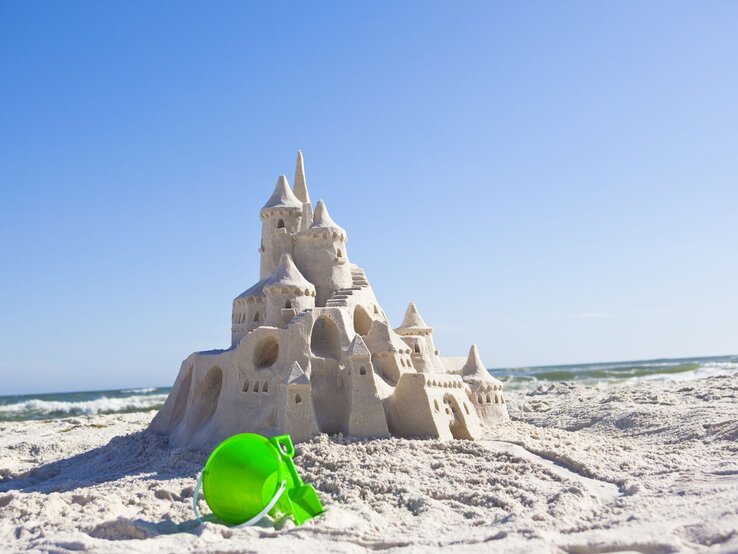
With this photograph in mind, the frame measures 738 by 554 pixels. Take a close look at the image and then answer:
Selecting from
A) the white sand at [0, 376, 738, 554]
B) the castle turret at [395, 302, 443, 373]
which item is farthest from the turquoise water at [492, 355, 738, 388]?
the white sand at [0, 376, 738, 554]

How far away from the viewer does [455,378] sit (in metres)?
13.1

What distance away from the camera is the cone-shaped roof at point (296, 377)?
11.4 metres

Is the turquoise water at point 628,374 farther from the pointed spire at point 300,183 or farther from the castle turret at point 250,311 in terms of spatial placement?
the castle turret at point 250,311

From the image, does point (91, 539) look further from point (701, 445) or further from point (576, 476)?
point (701, 445)

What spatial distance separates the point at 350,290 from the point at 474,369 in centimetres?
354

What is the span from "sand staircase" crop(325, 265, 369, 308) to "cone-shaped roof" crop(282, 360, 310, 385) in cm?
202

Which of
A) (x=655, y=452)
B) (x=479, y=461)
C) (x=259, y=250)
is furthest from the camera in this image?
(x=259, y=250)

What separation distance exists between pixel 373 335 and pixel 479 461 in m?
3.46

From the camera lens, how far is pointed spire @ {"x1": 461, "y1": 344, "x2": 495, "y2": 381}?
15.1 metres

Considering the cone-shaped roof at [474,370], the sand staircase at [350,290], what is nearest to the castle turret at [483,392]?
the cone-shaped roof at [474,370]

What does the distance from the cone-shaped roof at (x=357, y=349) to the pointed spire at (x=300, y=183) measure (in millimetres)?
5301

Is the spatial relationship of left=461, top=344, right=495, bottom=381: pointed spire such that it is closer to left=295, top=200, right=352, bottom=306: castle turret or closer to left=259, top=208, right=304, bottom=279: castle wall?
left=295, top=200, right=352, bottom=306: castle turret

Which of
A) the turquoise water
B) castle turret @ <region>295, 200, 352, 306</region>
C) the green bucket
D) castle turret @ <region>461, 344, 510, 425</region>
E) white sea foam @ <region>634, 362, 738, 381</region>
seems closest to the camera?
the green bucket

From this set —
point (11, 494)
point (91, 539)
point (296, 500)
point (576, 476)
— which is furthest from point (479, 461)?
point (11, 494)
